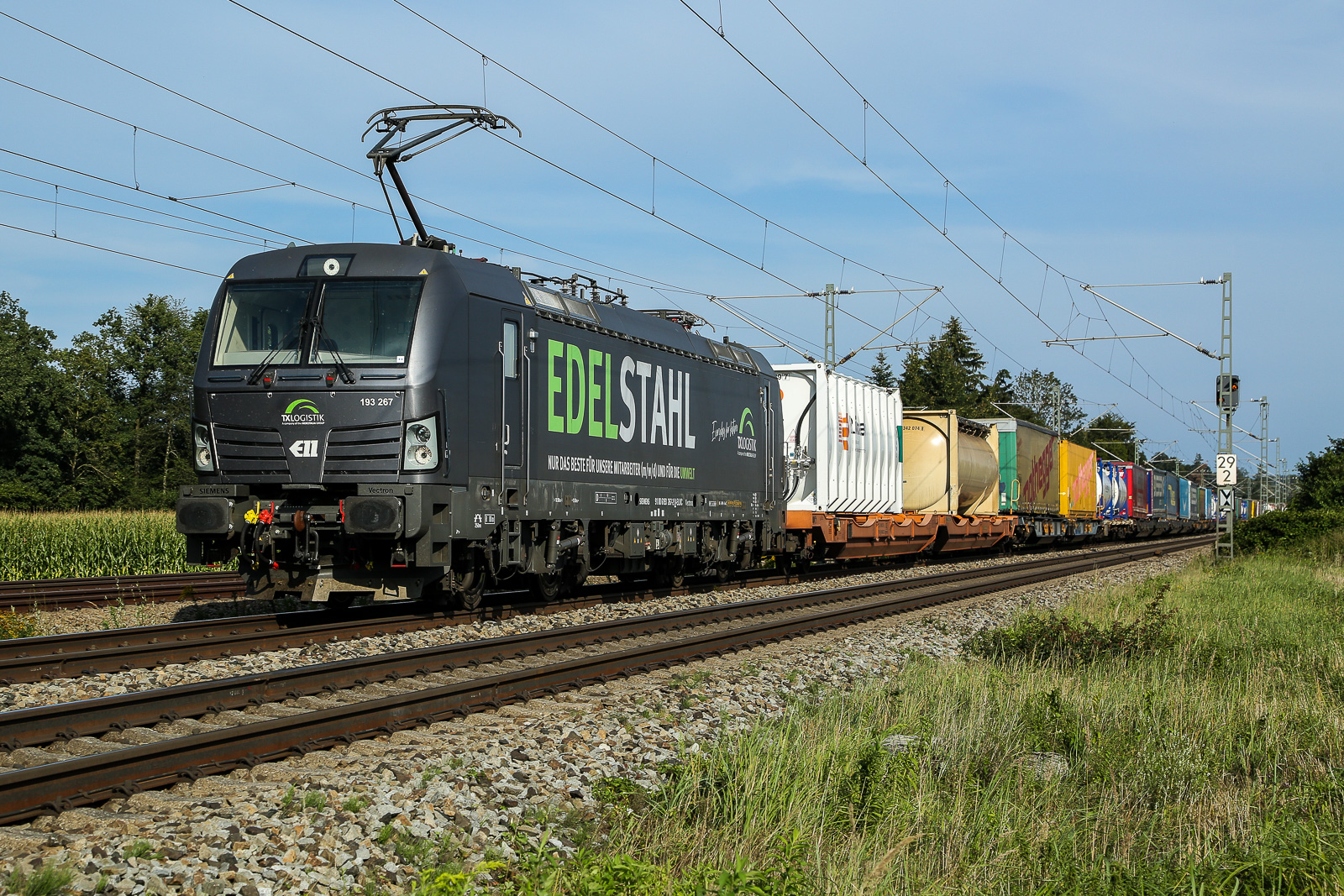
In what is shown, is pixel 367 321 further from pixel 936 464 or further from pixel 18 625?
pixel 936 464

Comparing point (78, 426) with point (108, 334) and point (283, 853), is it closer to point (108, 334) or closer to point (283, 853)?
point (108, 334)

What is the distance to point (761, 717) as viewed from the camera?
824 centimetres

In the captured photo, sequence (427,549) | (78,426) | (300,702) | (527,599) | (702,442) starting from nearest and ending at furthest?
(300,702)
(427,549)
(527,599)
(702,442)
(78,426)

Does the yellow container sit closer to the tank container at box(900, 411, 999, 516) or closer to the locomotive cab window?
the tank container at box(900, 411, 999, 516)

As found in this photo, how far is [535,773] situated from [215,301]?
7794mm

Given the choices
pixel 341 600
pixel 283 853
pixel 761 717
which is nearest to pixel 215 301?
pixel 341 600

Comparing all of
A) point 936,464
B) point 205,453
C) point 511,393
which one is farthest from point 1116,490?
point 205,453

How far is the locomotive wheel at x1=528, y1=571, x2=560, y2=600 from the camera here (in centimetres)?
1461

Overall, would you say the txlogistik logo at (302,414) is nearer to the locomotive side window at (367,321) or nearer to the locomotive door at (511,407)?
the locomotive side window at (367,321)

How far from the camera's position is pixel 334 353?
11.4 metres

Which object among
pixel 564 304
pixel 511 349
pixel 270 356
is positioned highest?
pixel 564 304

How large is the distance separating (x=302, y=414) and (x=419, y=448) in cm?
123

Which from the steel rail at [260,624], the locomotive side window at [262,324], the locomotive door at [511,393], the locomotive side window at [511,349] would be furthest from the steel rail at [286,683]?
the locomotive side window at [262,324]

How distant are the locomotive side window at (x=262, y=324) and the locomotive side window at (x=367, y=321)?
29cm
